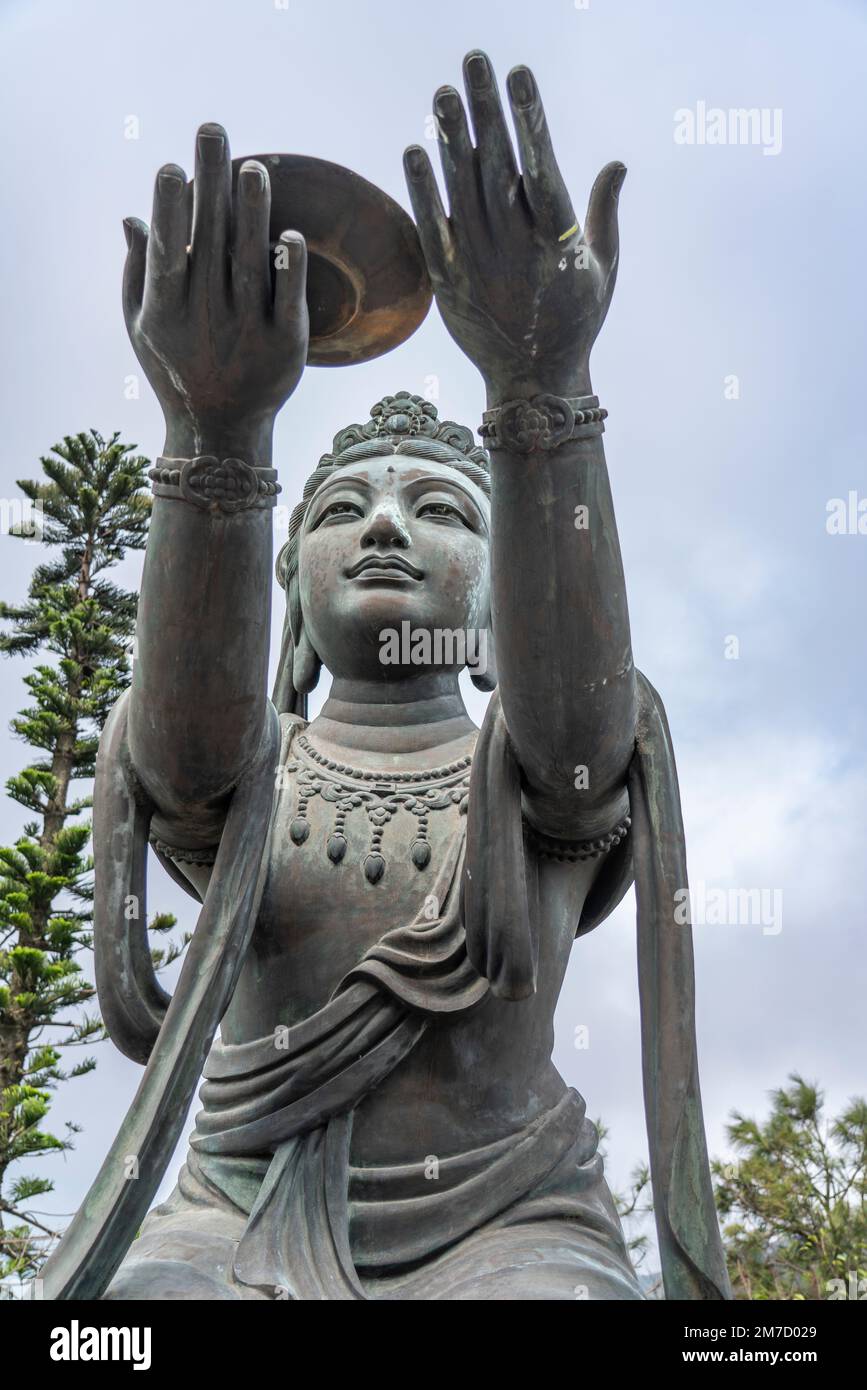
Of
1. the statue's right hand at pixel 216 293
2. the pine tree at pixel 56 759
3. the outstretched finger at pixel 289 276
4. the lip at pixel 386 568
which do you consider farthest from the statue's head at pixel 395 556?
the pine tree at pixel 56 759

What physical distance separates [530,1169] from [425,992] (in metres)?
0.57

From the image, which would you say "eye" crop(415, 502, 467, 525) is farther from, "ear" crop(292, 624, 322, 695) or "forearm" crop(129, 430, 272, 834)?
"forearm" crop(129, 430, 272, 834)

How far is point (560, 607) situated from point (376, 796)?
1.13 meters

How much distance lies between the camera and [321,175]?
A: 4523 millimetres

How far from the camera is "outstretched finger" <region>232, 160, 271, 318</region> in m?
4.13

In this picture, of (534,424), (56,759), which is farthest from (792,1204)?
(534,424)

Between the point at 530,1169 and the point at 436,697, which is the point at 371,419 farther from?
the point at 530,1169

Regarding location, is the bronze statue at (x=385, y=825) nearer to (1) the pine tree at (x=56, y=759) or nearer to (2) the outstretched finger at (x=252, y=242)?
(2) the outstretched finger at (x=252, y=242)

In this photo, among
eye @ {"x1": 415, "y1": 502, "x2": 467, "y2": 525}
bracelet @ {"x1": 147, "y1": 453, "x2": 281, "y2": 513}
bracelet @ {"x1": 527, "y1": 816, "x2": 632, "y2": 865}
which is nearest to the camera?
bracelet @ {"x1": 147, "y1": 453, "x2": 281, "y2": 513}

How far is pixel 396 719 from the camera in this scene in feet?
18.0

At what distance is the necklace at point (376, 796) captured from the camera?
5.07 meters

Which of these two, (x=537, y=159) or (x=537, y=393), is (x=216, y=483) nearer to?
(x=537, y=393)

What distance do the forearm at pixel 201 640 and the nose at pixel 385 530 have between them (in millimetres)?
883

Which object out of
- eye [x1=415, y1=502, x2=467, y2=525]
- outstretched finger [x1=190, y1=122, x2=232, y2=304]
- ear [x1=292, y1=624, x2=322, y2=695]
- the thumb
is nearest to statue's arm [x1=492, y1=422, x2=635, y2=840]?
the thumb
